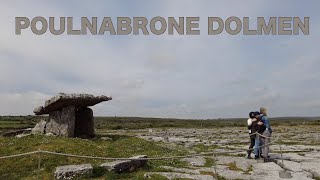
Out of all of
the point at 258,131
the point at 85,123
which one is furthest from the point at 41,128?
the point at 258,131

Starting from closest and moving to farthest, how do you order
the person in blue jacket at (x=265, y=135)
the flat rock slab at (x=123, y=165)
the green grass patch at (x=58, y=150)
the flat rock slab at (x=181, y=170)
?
1. the flat rock slab at (x=123, y=165)
2. the green grass patch at (x=58, y=150)
3. the flat rock slab at (x=181, y=170)
4. the person in blue jacket at (x=265, y=135)

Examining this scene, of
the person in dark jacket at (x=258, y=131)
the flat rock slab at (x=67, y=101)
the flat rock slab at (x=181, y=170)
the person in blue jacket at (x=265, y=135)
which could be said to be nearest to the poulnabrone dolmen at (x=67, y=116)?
the flat rock slab at (x=67, y=101)

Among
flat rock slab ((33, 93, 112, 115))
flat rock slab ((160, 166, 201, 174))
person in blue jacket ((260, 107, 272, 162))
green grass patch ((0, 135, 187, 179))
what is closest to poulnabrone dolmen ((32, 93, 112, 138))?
flat rock slab ((33, 93, 112, 115))

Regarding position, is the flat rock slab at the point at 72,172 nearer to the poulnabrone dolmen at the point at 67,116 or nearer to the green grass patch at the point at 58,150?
the green grass patch at the point at 58,150

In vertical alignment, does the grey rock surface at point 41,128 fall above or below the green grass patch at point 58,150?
above

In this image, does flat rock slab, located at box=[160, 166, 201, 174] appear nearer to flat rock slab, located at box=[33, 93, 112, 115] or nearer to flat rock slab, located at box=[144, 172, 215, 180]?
flat rock slab, located at box=[144, 172, 215, 180]

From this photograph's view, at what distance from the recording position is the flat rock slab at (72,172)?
51.7 feet

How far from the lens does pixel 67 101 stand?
29.1 meters

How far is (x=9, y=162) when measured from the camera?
19266 millimetres

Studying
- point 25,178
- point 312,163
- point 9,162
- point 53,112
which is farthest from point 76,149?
point 312,163

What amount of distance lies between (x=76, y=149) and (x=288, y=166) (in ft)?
38.3

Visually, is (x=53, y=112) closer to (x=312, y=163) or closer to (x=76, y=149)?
(x=76, y=149)

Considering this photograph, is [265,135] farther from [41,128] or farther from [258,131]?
[41,128]

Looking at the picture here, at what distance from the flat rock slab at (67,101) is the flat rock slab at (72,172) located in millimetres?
12725
